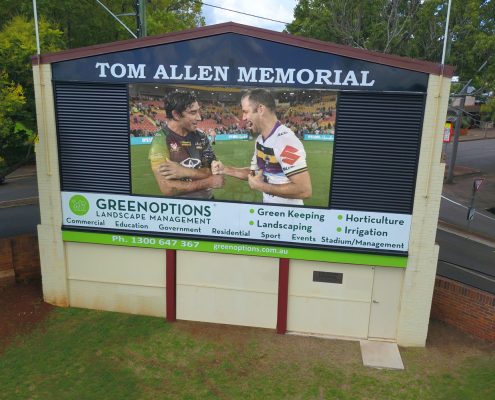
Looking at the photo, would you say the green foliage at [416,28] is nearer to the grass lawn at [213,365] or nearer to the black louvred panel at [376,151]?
the black louvred panel at [376,151]

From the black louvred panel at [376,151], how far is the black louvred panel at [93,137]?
219 inches

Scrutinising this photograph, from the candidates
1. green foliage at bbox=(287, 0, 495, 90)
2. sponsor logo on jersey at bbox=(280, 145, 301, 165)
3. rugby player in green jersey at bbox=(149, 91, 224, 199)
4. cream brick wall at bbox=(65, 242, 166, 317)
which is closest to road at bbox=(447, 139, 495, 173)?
green foliage at bbox=(287, 0, 495, 90)

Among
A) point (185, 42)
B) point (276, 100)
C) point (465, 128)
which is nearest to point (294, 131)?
point (276, 100)

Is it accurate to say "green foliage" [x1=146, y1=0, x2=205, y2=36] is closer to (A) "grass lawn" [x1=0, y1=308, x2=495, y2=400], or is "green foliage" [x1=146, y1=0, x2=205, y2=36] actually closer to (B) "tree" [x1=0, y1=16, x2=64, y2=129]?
(B) "tree" [x1=0, y1=16, x2=64, y2=129]

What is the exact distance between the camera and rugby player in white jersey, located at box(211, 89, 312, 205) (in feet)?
35.8

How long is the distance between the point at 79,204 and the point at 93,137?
1936mm

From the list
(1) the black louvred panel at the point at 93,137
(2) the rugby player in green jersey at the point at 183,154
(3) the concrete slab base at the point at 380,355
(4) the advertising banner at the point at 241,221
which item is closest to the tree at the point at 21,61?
(1) the black louvred panel at the point at 93,137

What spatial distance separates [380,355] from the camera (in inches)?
445

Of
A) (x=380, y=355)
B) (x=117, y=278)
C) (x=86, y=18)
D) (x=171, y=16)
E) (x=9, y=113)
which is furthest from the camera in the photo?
(x=171, y=16)

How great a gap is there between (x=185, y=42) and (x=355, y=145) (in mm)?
4852

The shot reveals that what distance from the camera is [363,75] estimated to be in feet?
34.1

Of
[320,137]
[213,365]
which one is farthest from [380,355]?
[320,137]

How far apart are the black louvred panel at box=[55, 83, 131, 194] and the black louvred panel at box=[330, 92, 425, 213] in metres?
5.56

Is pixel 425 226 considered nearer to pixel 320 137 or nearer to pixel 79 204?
pixel 320 137
